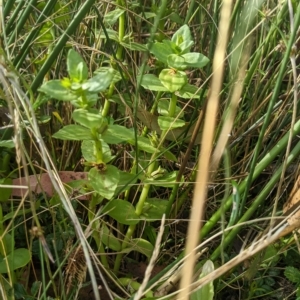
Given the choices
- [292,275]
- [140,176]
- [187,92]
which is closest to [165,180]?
[140,176]

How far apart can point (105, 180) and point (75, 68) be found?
0.17 m

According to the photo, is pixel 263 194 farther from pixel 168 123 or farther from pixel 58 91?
pixel 58 91

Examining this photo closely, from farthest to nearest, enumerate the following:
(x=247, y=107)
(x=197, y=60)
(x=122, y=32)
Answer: (x=247, y=107) < (x=122, y=32) < (x=197, y=60)

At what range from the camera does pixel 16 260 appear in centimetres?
76

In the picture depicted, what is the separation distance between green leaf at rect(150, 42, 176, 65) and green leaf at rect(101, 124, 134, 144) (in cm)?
12

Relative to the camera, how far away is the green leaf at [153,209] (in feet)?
2.74

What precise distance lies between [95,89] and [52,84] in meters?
0.06

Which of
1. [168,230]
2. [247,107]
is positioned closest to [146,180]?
[168,230]

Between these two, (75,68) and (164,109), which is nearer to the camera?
(75,68)

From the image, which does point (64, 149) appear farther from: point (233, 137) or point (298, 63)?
point (298, 63)

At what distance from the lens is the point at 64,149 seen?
0.93 meters

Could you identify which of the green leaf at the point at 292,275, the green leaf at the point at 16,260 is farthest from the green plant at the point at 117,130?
the green leaf at the point at 292,275

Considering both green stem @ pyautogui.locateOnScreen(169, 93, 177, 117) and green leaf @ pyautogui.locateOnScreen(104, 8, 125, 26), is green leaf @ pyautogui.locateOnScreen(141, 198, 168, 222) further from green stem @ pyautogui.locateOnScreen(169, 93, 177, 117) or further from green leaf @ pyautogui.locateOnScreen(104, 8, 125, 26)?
green leaf @ pyautogui.locateOnScreen(104, 8, 125, 26)

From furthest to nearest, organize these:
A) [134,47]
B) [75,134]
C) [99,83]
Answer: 1. [134,47]
2. [75,134]
3. [99,83]
